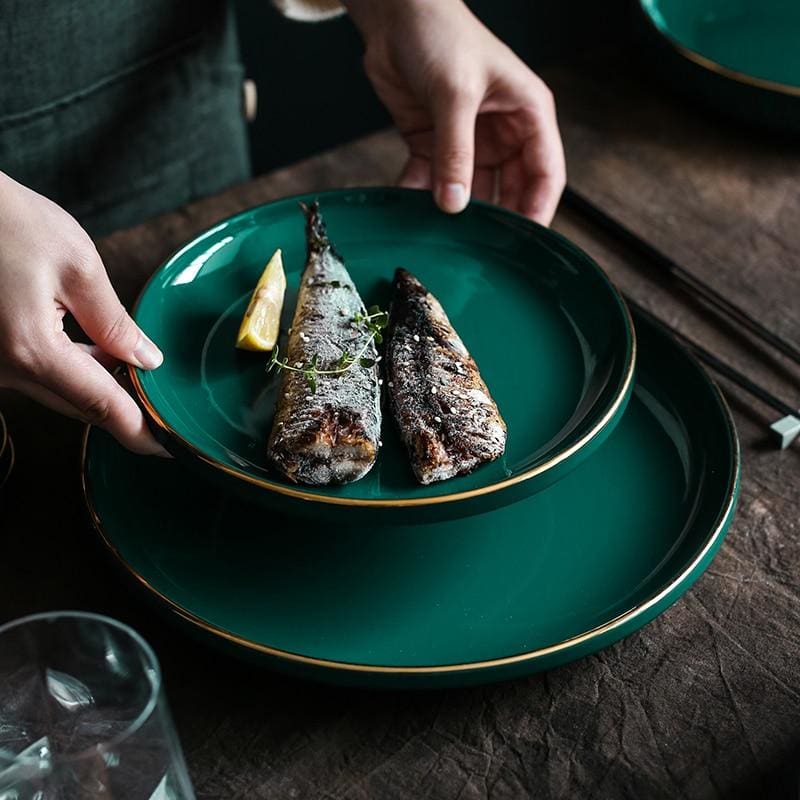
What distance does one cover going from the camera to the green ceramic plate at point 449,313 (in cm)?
104

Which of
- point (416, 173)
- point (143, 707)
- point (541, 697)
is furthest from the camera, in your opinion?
point (416, 173)

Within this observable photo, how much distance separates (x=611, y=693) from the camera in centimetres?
107

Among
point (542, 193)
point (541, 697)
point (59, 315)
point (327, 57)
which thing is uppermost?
point (59, 315)

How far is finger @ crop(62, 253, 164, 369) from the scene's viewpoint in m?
1.10

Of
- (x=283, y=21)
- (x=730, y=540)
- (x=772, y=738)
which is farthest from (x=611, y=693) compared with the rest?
(x=283, y=21)

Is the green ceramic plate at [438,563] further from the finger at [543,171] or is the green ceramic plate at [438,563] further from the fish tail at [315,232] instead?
the finger at [543,171]

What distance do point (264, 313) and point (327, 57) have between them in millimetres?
2165

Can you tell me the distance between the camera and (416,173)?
5.67ft

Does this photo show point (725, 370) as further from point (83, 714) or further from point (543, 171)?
point (83, 714)

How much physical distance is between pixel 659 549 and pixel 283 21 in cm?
237

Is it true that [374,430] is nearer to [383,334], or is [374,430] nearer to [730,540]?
[383,334]

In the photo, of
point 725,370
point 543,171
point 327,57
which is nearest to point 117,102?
point 543,171

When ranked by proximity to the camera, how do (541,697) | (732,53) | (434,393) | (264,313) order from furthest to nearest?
1. (732,53)
2. (264,313)
3. (434,393)
4. (541,697)

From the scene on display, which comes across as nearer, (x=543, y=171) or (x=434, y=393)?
(x=434, y=393)
